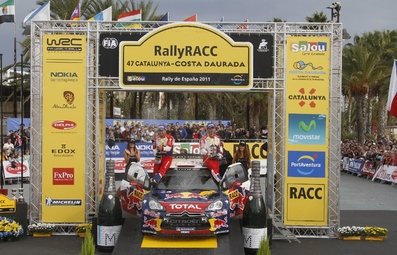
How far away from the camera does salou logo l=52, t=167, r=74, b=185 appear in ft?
51.7

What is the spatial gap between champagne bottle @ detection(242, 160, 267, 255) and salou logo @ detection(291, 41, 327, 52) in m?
3.86

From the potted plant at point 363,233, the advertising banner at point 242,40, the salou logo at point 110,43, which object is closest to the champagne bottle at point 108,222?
the advertising banner at point 242,40

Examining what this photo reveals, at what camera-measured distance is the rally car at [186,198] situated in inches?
480

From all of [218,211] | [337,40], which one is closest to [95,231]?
[218,211]

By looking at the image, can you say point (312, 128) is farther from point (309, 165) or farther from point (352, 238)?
point (352, 238)

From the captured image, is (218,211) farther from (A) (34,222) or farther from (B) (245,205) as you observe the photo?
(A) (34,222)

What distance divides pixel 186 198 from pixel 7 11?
973cm

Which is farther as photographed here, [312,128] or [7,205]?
[312,128]

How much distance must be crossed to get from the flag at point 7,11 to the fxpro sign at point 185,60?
542 cm

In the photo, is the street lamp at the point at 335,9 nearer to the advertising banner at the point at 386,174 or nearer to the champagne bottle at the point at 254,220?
the advertising banner at the point at 386,174

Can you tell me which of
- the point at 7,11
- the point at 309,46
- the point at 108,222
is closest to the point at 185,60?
the point at 309,46

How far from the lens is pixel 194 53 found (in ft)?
50.3

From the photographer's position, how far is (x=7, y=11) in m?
19.2

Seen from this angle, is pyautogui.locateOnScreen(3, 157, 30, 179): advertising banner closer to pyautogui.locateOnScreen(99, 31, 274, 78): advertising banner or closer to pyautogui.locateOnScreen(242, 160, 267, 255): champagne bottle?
pyautogui.locateOnScreen(99, 31, 274, 78): advertising banner
